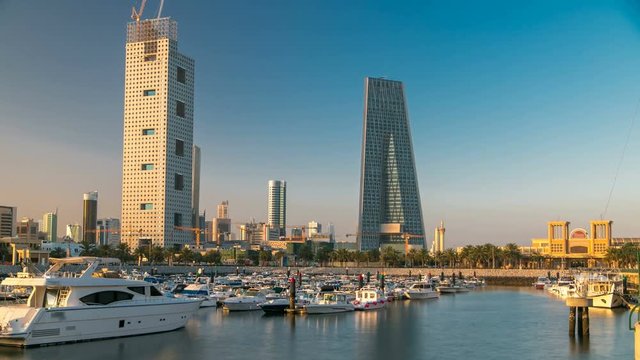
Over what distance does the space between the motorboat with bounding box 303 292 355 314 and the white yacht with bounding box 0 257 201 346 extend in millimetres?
22673

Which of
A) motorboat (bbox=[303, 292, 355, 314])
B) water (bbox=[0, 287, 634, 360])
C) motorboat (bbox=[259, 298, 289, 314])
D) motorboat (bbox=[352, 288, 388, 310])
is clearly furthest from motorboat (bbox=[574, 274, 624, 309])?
motorboat (bbox=[259, 298, 289, 314])

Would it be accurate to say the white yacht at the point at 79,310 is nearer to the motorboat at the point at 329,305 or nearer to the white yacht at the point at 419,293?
the motorboat at the point at 329,305

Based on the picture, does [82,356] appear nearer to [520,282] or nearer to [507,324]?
[507,324]

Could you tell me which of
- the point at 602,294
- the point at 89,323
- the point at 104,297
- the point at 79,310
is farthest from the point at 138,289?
the point at 602,294

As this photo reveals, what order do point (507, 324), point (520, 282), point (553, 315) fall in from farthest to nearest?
1. point (520, 282)
2. point (553, 315)
3. point (507, 324)

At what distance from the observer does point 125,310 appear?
166 ft

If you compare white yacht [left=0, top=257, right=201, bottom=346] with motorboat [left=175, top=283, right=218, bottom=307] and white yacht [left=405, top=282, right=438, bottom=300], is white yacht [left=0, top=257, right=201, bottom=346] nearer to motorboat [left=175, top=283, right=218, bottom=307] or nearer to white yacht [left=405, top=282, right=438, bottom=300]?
motorboat [left=175, top=283, right=218, bottom=307]

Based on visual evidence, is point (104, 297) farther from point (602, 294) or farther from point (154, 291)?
point (602, 294)

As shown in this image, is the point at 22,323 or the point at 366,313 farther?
the point at 366,313

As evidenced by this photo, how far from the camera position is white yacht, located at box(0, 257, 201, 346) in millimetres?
45781

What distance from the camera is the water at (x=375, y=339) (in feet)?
155

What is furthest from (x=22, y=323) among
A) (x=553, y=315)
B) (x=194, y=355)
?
(x=553, y=315)


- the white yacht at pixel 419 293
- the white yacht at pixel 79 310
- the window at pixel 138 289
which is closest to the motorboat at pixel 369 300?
the white yacht at pixel 419 293

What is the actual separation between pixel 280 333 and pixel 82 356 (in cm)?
1880
